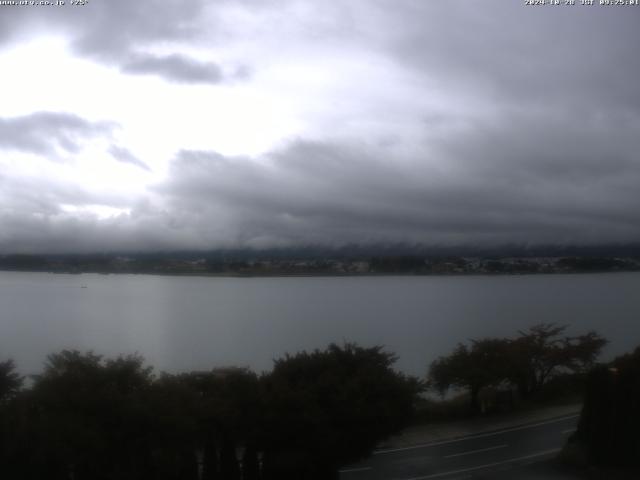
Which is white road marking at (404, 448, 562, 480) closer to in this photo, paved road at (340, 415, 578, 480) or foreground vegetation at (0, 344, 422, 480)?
paved road at (340, 415, 578, 480)

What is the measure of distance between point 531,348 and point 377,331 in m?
21.2

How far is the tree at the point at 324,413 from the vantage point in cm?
1570

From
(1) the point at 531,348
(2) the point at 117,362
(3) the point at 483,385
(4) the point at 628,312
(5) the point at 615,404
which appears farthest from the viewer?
(4) the point at 628,312

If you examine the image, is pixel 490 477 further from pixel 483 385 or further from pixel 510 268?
pixel 510 268

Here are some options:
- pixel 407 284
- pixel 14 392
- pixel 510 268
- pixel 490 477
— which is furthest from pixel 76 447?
pixel 407 284

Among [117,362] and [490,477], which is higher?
[117,362]

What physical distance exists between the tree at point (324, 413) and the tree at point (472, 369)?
10.0 meters

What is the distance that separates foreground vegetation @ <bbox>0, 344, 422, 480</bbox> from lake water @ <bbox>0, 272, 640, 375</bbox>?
51.7 ft

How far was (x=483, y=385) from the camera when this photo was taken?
27984 mm

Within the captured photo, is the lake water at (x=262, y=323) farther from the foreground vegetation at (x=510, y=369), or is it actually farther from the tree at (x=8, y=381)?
the tree at (x=8, y=381)

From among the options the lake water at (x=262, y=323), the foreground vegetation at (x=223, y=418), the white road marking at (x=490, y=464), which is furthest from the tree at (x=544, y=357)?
the white road marking at (x=490, y=464)

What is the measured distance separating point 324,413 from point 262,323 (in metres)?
41.7

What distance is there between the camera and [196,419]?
15.0m

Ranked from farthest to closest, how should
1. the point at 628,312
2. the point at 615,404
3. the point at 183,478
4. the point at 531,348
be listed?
1. the point at 628,312
2. the point at 531,348
3. the point at 615,404
4. the point at 183,478
